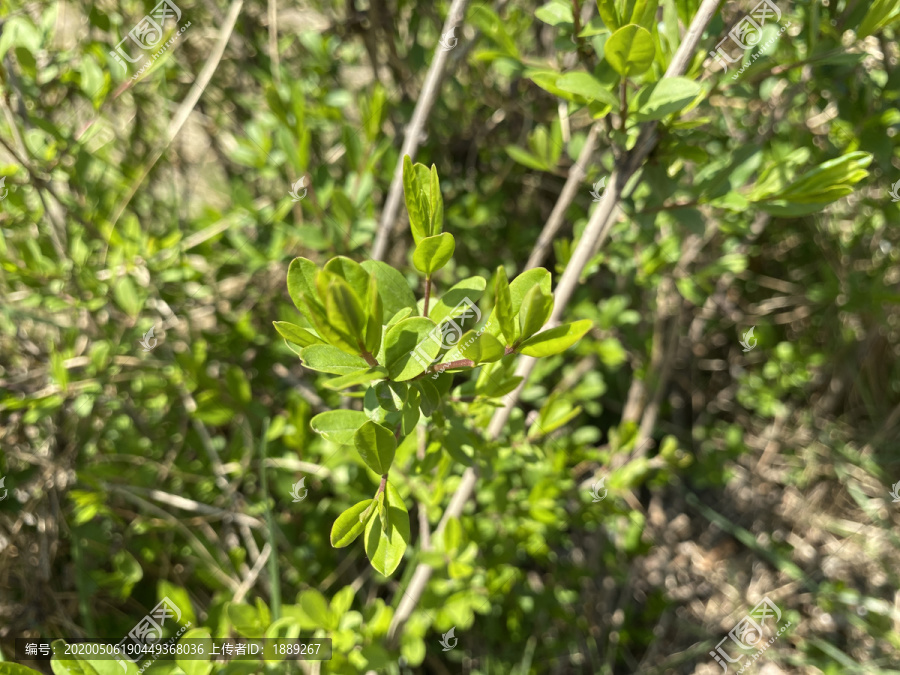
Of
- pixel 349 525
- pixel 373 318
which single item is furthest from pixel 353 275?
pixel 349 525

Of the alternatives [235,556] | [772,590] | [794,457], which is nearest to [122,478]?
[235,556]

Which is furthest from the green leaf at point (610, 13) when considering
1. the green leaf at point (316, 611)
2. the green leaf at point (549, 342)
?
the green leaf at point (316, 611)

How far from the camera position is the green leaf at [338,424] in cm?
65

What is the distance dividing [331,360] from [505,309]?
19 cm

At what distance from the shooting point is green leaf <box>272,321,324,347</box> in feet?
2.01

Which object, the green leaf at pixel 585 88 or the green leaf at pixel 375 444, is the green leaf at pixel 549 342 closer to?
the green leaf at pixel 375 444

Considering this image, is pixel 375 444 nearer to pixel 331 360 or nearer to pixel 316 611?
pixel 331 360

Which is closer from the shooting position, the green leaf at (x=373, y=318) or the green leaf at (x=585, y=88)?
the green leaf at (x=373, y=318)

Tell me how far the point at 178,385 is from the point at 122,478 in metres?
0.25

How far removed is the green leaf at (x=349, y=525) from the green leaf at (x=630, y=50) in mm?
594

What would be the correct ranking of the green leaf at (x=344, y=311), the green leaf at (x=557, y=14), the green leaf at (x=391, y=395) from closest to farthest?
the green leaf at (x=344, y=311) → the green leaf at (x=391, y=395) → the green leaf at (x=557, y=14)

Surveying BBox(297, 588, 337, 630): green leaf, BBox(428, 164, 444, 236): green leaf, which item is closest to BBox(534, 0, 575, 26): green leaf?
BBox(428, 164, 444, 236): green leaf

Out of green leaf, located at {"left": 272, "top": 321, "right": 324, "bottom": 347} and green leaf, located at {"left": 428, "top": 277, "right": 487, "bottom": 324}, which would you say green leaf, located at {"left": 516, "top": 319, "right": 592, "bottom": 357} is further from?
green leaf, located at {"left": 272, "top": 321, "right": 324, "bottom": 347}

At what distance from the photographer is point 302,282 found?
60 cm
